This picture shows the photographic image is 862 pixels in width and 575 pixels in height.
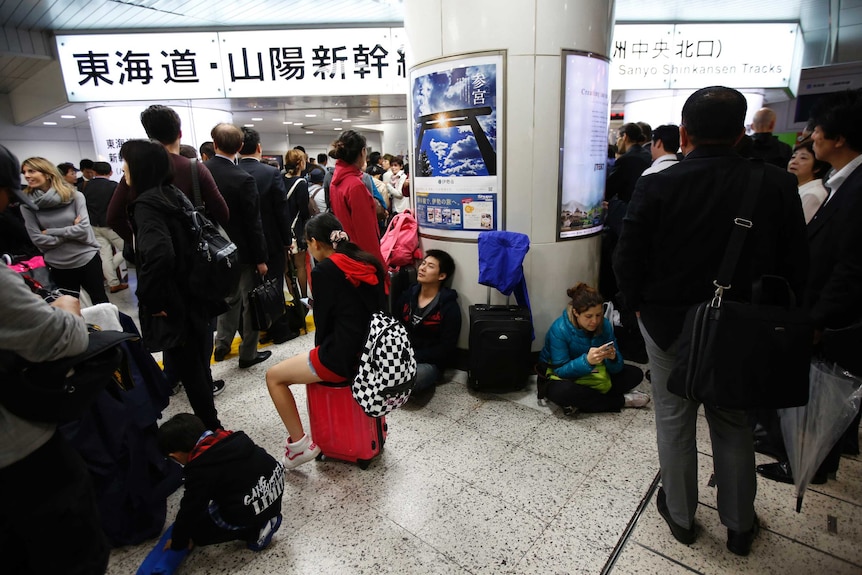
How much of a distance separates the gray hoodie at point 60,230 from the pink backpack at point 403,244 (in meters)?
2.73

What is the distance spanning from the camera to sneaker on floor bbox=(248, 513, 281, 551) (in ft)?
6.47

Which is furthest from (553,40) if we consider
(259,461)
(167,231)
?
(259,461)

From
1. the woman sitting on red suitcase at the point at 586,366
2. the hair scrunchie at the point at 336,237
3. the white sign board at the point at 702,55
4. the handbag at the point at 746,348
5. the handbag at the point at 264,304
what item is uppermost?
the white sign board at the point at 702,55

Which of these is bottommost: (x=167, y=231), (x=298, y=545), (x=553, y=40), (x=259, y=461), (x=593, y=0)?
(x=298, y=545)

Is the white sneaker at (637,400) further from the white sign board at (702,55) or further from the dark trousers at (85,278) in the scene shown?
Answer: the dark trousers at (85,278)

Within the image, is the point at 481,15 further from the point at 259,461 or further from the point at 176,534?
the point at 176,534

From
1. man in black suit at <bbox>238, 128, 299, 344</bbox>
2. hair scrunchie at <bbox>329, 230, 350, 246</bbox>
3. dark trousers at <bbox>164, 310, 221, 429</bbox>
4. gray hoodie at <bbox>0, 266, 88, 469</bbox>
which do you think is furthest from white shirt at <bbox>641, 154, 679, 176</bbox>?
gray hoodie at <bbox>0, 266, 88, 469</bbox>

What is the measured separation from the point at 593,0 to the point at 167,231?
3099mm

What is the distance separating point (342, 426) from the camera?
2.47m

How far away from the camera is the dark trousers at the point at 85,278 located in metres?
4.16

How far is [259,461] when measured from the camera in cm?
197

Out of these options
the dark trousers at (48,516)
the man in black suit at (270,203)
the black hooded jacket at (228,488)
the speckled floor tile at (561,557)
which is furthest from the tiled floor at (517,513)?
the man in black suit at (270,203)

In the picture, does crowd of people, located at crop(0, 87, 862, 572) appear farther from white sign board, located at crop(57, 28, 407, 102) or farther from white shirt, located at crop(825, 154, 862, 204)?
white sign board, located at crop(57, 28, 407, 102)

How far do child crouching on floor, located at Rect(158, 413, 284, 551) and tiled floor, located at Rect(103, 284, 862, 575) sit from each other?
146 millimetres
